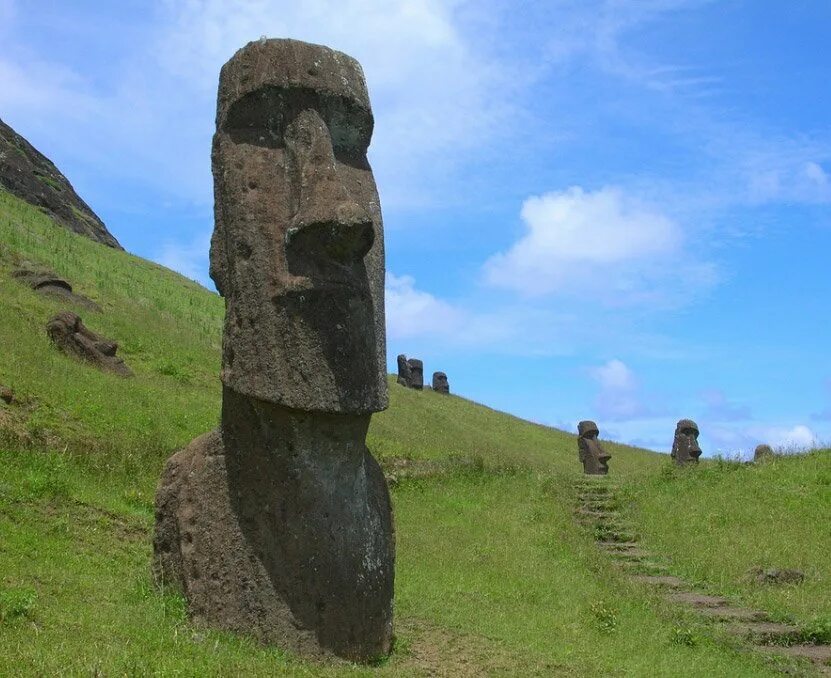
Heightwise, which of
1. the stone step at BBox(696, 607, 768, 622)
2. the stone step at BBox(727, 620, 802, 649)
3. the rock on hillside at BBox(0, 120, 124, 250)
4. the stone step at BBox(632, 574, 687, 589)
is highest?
the rock on hillside at BBox(0, 120, 124, 250)

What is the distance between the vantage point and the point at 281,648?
21.7 ft

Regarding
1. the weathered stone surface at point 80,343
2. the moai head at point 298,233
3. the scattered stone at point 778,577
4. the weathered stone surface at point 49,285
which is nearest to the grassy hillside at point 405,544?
the scattered stone at point 778,577

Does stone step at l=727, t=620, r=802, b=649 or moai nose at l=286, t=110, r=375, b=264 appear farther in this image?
stone step at l=727, t=620, r=802, b=649

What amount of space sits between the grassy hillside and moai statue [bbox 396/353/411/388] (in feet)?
49.0

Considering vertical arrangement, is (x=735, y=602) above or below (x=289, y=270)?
below

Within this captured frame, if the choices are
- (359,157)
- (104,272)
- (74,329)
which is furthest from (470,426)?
(359,157)

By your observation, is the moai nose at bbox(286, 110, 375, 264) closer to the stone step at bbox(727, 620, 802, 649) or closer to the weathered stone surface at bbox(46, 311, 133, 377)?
the stone step at bbox(727, 620, 802, 649)

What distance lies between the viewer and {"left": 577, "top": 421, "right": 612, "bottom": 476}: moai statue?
24.3 m

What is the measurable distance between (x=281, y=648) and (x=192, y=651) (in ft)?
2.63

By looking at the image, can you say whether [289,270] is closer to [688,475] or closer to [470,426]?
[688,475]

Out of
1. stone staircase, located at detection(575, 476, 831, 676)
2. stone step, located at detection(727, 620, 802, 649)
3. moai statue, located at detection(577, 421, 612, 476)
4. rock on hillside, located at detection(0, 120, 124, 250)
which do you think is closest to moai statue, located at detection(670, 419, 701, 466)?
moai statue, located at detection(577, 421, 612, 476)

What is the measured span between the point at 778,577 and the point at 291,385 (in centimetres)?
905

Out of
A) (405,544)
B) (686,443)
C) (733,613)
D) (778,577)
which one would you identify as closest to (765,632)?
(733,613)

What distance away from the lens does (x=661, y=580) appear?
12.8 m
